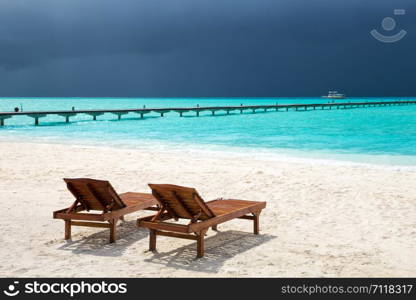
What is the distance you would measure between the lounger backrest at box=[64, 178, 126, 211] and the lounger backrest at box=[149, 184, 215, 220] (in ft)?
1.98

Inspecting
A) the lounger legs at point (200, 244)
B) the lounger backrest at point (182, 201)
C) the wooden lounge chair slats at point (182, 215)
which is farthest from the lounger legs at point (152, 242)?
the lounger legs at point (200, 244)

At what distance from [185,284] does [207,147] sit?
58.9ft

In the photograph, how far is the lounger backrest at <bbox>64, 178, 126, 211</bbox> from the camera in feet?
17.8

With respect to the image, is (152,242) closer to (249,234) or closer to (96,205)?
(96,205)

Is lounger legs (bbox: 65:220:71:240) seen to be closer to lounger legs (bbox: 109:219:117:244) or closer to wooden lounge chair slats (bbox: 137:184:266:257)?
lounger legs (bbox: 109:219:117:244)

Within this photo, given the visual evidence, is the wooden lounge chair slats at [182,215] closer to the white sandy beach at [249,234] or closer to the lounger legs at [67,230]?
the white sandy beach at [249,234]

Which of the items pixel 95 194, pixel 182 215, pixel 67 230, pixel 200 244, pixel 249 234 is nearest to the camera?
pixel 200 244

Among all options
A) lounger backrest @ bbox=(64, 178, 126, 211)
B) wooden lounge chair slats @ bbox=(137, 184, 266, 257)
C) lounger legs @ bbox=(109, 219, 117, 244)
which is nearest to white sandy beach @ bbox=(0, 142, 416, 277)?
lounger legs @ bbox=(109, 219, 117, 244)

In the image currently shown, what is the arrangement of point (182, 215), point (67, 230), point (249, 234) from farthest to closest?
point (249, 234)
point (67, 230)
point (182, 215)

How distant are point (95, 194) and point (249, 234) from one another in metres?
1.81

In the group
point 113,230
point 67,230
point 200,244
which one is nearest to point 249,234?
point 200,244

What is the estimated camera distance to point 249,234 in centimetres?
604

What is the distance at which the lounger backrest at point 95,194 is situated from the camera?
17.8ft

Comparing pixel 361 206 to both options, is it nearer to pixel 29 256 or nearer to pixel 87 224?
pixel 87 224
